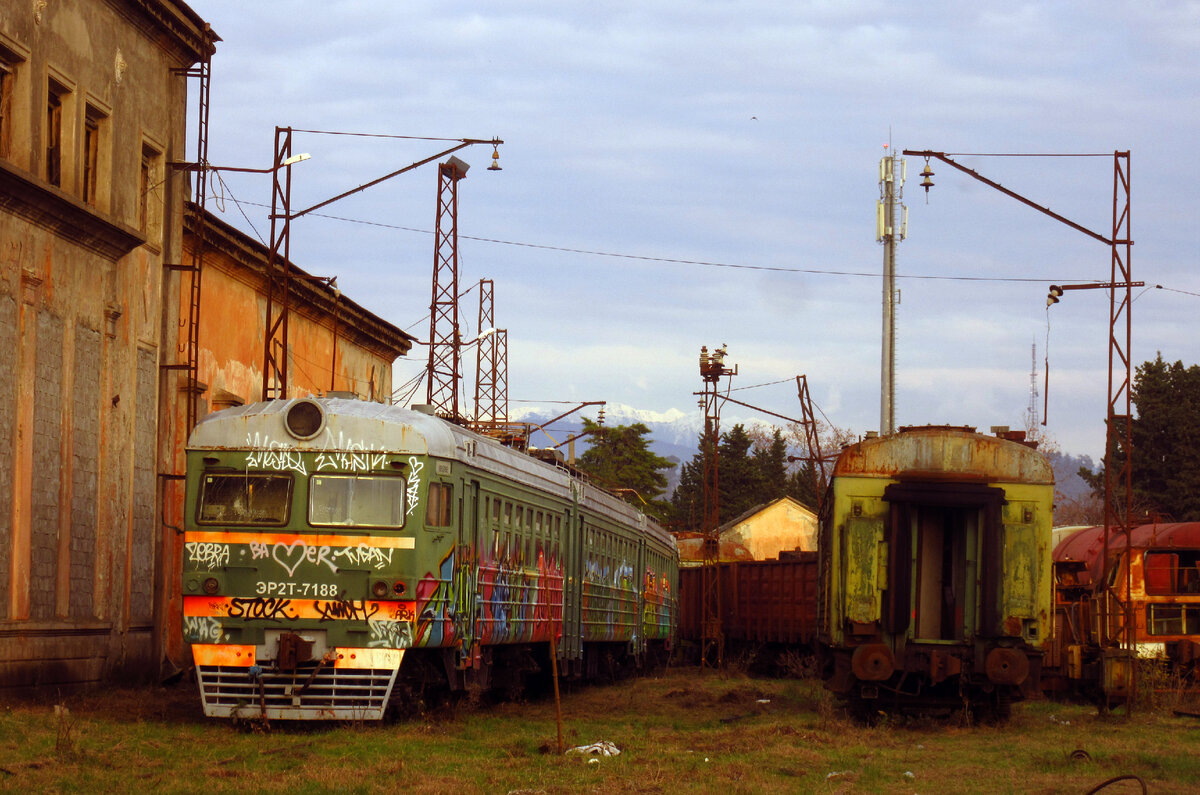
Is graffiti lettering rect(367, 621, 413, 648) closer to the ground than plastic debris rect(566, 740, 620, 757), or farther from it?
farther from it

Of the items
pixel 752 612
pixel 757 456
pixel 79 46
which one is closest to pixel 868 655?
pixel 79 46

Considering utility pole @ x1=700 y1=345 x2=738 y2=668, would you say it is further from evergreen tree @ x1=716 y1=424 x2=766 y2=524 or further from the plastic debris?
evergreen tree @ x1=716 y1=424 x2=766 y2=524

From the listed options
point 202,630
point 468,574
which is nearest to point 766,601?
point 468,574

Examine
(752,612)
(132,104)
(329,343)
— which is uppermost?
(132,104)

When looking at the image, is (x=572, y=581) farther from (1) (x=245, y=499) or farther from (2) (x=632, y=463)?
(2) (x=632, y=463)

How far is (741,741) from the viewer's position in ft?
49.3

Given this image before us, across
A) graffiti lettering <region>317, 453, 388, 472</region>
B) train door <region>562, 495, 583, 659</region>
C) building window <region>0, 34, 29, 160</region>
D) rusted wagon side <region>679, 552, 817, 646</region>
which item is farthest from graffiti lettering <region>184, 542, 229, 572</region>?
rusted wagon side <region>679, 552, 817, 646</region>

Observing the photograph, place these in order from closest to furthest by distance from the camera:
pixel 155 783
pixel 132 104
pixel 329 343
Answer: pixel 155 783 < pixel 132 104 < pixel 329 343

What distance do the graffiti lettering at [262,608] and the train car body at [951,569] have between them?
6391 mm

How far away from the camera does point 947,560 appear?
18188 mm

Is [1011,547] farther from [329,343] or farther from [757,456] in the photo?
[757,456]

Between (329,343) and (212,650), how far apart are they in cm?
1870

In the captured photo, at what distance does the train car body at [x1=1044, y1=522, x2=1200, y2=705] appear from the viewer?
76.4ft

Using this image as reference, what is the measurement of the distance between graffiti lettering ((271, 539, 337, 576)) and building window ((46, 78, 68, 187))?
22.6 feet
